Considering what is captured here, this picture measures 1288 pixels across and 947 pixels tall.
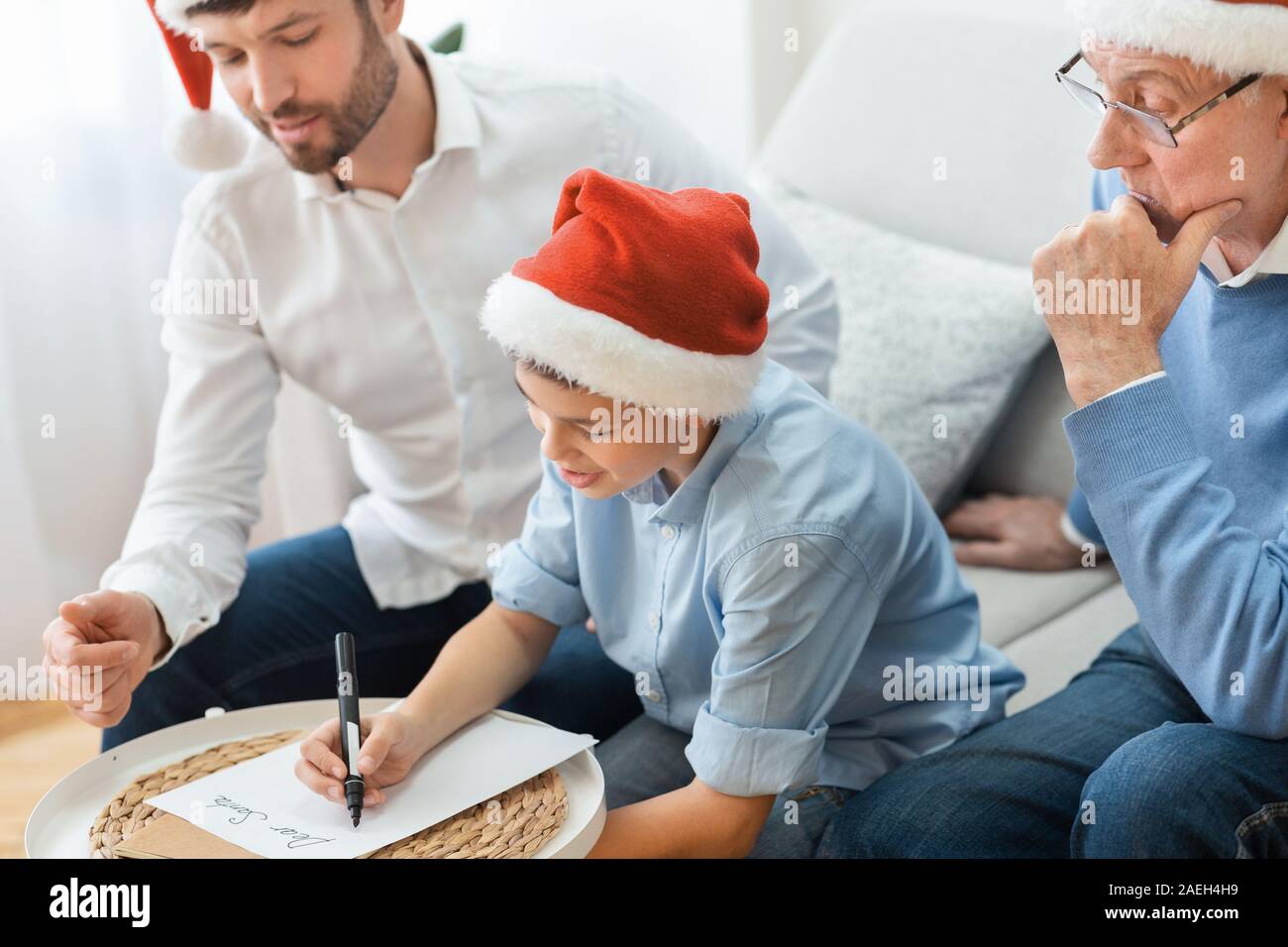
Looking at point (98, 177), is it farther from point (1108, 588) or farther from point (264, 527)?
point (1108, 588)

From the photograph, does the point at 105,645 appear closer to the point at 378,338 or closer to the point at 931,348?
the point at 378,338

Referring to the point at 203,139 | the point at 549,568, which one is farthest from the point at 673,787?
the point at 203,139

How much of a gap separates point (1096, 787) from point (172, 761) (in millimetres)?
709

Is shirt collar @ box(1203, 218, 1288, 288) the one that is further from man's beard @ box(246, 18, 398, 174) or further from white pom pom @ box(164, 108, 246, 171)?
white pom pom @ box(164, 108, 246, 171)

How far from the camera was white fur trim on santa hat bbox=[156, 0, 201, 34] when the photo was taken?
1.28m

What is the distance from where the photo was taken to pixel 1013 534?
5.52ft

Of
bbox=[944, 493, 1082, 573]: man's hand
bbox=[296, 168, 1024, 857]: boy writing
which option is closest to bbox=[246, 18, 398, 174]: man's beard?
bbox=[296, 168, 1024, 857]: boy writing

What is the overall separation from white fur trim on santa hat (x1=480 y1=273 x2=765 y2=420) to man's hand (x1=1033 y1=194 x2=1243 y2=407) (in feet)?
0.79

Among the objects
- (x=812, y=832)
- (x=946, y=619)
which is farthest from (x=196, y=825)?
(x=946, y=619)

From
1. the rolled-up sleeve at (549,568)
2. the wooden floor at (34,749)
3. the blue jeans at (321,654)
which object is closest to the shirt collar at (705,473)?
the rolled-up sleeve at (549,568)

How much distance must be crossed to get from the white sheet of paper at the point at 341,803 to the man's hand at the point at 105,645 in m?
0.17

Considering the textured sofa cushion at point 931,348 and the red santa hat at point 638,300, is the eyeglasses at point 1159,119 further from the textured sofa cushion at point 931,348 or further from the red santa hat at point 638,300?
the textured sofa cushion at point 931,348

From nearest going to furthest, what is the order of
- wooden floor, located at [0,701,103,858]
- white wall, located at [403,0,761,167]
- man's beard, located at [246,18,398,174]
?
wooden floor, located at [0,701,103,858] → man's beard, located at [246,18,398,174] → white wall, located at [403,0,761,167]
